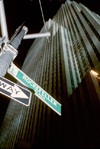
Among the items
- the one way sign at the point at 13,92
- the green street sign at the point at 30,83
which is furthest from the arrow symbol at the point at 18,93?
the green street sign at the point at 30,83

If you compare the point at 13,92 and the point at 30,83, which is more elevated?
the point at 13,92

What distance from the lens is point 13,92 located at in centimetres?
320

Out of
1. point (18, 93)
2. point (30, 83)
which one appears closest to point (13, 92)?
point (18, 93)

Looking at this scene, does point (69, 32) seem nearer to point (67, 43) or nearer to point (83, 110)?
point (67, 43)

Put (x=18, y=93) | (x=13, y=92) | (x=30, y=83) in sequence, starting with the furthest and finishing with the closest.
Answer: (x=30, y=83), (x=18, y=93), (x=13, y=92)

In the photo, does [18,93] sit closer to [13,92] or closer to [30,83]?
[13,92]

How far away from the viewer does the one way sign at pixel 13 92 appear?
303 cm

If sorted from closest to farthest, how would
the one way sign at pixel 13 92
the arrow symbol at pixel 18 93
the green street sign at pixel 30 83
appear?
the one way sign at pixel 13 92
the arrow symbol at pixel 18 93
the green street sign at pixel 30 83

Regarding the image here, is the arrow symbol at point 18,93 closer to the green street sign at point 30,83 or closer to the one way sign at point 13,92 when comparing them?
the one way sign at point 13,92

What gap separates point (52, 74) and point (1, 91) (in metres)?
25.7

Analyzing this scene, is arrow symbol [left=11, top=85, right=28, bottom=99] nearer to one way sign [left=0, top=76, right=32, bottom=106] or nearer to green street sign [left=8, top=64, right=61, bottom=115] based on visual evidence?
one way sign [left=0, top=76, right=32, bottom=106]

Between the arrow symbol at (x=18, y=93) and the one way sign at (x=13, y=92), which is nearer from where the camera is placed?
the one way sign at (x=13, y=92)

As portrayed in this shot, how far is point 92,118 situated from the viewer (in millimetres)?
11070

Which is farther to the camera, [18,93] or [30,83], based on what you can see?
[30,83]
